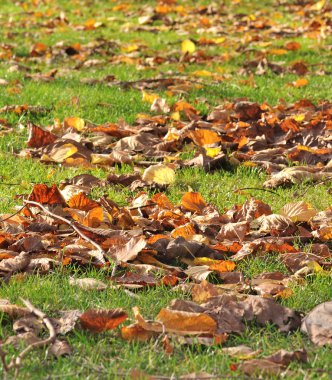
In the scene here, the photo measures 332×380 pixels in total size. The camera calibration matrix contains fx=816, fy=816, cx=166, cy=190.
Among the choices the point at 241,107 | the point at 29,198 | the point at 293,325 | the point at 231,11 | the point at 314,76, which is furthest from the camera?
the point at 231,11

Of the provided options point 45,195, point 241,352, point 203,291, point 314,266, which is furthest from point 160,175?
point 241,352

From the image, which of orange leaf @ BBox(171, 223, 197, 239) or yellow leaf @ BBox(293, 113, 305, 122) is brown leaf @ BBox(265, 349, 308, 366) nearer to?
orange leaf @ BBox(171, 223, 197, 239)

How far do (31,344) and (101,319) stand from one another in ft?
0.99

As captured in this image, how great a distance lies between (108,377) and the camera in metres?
2.54

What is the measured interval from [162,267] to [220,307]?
65 centimetres

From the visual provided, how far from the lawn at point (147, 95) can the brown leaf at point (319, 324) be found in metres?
0.03

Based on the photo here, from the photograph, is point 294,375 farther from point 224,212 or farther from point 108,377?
point 224,212

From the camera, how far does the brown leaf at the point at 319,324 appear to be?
2.85 m

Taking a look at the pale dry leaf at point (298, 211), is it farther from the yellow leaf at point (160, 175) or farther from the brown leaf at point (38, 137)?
the brown leaf at point (38, 137)

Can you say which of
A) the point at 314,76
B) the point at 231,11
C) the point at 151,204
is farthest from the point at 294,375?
the point at 231,11

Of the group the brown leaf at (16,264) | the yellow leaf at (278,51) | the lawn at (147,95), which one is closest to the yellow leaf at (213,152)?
the lawn at (147,95)

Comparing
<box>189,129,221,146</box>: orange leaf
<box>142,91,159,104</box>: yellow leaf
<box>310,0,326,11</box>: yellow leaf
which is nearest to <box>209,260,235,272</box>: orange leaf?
<box>189,129,221,146</box>: orange leaf

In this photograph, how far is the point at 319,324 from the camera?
9.61 ft

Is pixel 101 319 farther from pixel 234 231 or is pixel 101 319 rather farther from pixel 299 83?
pixel 299 83
